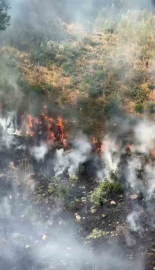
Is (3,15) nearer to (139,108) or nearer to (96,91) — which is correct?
(96,91)

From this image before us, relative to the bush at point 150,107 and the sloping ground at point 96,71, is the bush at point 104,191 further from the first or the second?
the bush at point 150,107

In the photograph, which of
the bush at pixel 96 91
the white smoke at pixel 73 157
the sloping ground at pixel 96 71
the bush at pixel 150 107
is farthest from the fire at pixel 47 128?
the bush at pixel 150 107

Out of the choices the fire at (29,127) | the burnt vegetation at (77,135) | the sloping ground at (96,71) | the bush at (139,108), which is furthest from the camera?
the sloping ground at (96,71)

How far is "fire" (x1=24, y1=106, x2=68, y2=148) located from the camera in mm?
9305

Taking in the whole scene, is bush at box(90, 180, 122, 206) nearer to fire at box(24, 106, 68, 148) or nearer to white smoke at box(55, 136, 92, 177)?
white smoke at box(55, 136, 92, 177)

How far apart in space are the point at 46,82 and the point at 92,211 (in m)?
6.19

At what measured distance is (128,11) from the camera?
49.5 feet

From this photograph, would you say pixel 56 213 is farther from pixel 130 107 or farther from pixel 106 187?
pixel 130 107

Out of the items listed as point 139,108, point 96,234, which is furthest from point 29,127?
point 96,234

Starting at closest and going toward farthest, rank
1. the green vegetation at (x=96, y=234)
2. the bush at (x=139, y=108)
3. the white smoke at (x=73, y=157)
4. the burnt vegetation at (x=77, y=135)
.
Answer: the burnt vegetation at (x=77, y=135)
the green vegetation at (x=96, y=234)
the white smoke at (x=73, y=157)
the bush at (x=139, y=108)

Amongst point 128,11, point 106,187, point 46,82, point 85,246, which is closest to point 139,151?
point 106,187

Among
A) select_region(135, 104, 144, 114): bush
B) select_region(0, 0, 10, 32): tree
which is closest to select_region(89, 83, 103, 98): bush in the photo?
select_region(135, 104, 144, 114): bush

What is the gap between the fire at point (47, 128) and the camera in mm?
9305

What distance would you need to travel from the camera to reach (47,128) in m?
9.67
